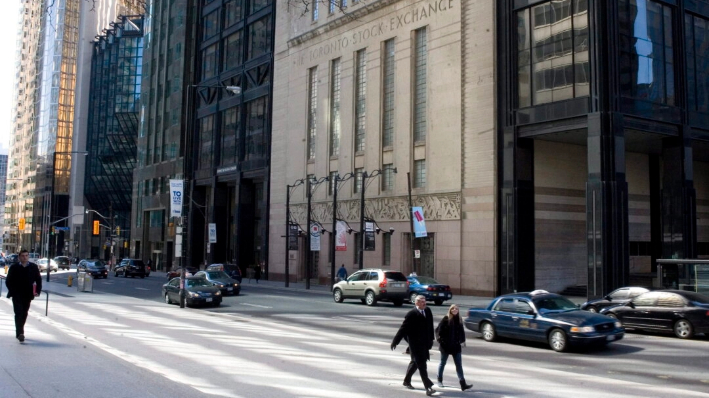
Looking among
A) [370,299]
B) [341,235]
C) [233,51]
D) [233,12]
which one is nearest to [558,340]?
[370,299]

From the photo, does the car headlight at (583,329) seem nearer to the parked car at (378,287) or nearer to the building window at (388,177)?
the parked car at (378,287)

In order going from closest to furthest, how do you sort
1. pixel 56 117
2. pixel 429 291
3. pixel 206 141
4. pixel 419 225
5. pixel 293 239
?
pixel 429 291, pixel 419 225, pixel 293 239, pixel 206 141, pixel 56 117

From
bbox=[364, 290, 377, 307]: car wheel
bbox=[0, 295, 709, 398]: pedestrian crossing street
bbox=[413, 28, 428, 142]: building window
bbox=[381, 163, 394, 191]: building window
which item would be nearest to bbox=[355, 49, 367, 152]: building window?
bbox=[381, 163, 394, 191]: building window

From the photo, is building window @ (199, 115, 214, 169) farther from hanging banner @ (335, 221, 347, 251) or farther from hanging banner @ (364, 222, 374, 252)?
hanging banner @ (364, 222, 374, 252)

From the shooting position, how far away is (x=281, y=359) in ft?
44.2

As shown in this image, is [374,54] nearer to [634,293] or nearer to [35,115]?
[634,293]

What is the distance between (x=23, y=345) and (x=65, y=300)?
17541 millimetres

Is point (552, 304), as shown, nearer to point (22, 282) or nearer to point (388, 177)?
point (22, 282)

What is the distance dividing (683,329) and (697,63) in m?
24.7

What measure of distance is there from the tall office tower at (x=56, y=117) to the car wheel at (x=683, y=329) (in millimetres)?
A: 116259

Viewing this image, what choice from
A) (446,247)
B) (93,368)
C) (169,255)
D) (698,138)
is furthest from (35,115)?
(93,368)

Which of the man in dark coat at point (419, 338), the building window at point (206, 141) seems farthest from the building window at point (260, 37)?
the man in dark coat at point (419, 338)

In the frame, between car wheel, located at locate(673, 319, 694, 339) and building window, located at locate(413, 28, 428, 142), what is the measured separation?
80.3ft

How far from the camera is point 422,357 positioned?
9.96 m
